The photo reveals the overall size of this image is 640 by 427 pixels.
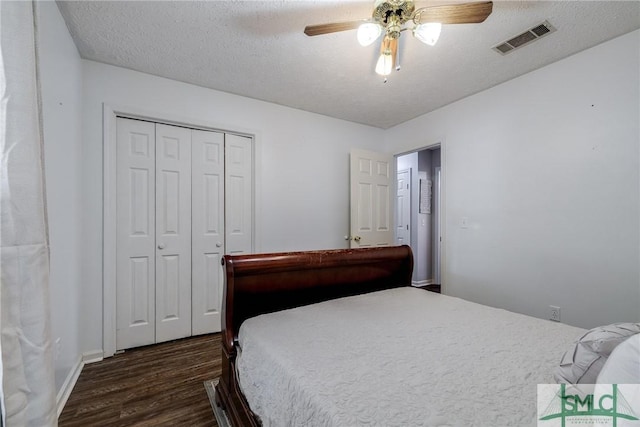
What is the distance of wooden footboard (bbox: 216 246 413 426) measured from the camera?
5.05ft

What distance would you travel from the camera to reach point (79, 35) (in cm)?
204

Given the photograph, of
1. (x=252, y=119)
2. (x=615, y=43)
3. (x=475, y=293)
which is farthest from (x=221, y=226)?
A: (x=615, y=43)

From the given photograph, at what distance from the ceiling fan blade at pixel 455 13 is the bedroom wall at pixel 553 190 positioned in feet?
3.66

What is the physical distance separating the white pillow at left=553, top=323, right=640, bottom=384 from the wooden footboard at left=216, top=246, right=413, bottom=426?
1.17 meters

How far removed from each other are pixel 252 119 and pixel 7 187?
243cm

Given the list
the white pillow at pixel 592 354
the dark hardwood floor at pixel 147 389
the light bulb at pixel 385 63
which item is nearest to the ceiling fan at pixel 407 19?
the light bulb at pixel 385 63

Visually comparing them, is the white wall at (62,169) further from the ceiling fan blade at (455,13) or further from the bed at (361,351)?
the ceiling fan blade at (455,13)

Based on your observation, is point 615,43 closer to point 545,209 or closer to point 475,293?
point 545,209

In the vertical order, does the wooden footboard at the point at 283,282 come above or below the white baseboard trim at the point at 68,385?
above

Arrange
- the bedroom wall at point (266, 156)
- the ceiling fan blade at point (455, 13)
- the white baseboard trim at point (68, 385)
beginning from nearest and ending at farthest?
the ceiling fan blade at point (455, 13) < the white baseboard trim at point (68, 385) < the bedroom wall at point (266, 156)

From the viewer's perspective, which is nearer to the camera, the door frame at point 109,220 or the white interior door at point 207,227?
the door frame at point 109,220

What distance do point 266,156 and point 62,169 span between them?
1795 millimetres

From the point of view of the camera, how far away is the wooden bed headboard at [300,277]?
5.21 feet

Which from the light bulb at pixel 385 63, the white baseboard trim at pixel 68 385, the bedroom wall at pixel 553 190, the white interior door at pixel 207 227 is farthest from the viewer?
the white interior door at pixel 207 227
